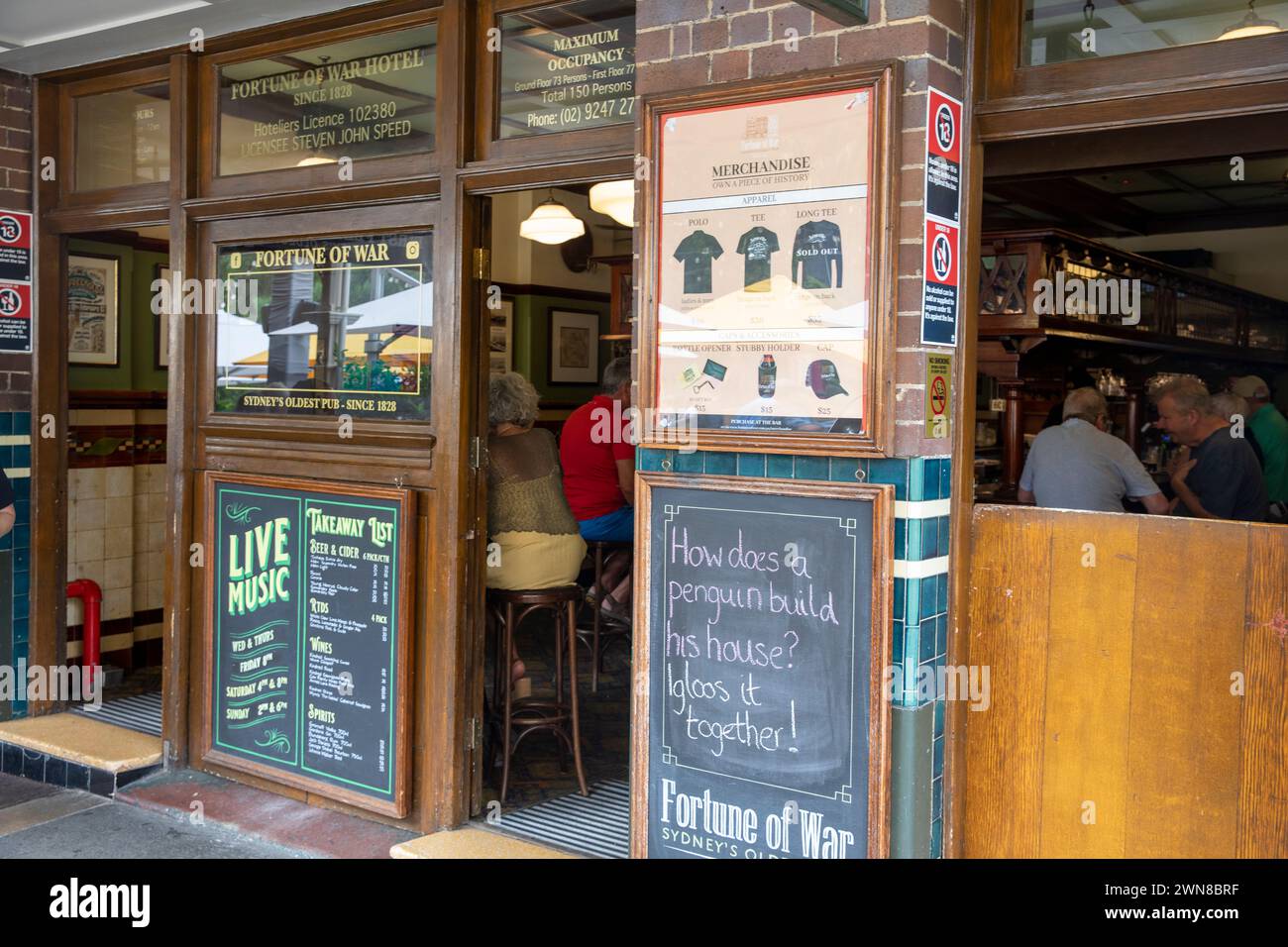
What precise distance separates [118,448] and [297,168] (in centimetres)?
262

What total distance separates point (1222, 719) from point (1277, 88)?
Result: 147 cm

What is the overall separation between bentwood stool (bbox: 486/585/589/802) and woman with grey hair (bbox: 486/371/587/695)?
2.7 inches

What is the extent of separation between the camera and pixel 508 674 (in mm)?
4344

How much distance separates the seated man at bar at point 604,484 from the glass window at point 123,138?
83.0 inches

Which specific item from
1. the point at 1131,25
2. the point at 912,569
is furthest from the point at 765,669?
the point at 1131,25

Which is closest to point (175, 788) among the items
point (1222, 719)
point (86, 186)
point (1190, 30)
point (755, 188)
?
point (86, 186)

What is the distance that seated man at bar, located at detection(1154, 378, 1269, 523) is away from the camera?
506 centimetres

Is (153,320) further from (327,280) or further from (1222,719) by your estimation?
(1222,719)

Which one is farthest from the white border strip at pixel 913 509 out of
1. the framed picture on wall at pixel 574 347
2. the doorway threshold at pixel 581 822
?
the framed picture on wall at pixel 574 347

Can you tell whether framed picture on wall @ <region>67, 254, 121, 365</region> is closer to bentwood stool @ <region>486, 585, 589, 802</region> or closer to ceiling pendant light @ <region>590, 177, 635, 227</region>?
ceiling pendant light @ <region>590, 177, 635, 227</region>

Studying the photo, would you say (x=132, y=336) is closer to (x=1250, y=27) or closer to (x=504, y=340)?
(x=504, y=340)

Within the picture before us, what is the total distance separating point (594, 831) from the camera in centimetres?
405

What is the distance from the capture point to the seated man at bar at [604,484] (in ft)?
17.7

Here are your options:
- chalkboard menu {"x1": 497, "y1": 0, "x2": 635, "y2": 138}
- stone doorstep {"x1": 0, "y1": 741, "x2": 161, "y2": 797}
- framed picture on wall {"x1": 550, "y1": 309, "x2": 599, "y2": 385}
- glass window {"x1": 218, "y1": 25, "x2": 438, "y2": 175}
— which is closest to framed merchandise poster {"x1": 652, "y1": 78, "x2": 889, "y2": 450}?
chalkboard menu {"x1": 497, "y1": 0, "x2": 635, "y2": 138}
